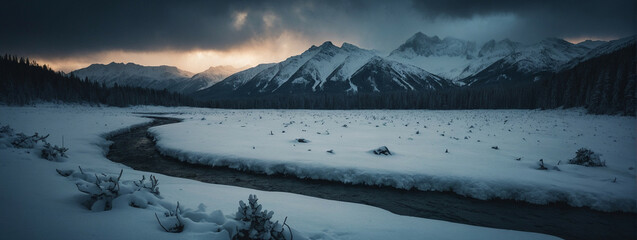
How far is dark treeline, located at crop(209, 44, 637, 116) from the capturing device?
42344mm

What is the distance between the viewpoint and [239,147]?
16031mm

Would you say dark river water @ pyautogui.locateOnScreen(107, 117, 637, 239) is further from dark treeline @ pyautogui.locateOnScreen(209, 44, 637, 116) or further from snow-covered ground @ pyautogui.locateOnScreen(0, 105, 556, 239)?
dark treeline @ pyautogui.locateOnScreen(209, 44, 637, 116)

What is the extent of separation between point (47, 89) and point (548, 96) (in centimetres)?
14304

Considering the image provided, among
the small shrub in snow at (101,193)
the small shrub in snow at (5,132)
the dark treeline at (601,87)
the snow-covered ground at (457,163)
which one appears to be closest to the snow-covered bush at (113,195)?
the small shrub in snow at (101,193)

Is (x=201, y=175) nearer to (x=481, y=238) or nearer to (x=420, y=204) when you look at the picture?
(x=420, y=204)

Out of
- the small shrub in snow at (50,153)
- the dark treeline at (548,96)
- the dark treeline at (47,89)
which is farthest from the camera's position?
the dark treeline at (47,89)

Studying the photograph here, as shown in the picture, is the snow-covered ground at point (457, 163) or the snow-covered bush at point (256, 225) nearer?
the snow-covered bush at point (256, 225)

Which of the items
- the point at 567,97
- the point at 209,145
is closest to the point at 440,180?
the point at 209,145

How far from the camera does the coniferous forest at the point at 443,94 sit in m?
44.0

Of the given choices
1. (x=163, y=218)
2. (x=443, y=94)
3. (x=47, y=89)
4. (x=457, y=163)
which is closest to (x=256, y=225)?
(x=163, y=218)

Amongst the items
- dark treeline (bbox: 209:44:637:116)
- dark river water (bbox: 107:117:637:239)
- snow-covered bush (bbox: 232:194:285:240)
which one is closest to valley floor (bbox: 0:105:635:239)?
snow-covered bush (bbox: 232:194:285:240)

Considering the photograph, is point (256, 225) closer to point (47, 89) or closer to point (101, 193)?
point (101, 193)

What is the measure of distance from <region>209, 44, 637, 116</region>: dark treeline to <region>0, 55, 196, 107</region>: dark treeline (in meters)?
37.6

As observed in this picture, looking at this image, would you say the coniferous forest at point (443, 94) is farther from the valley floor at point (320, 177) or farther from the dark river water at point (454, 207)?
the dark river water at point (454, 207)
